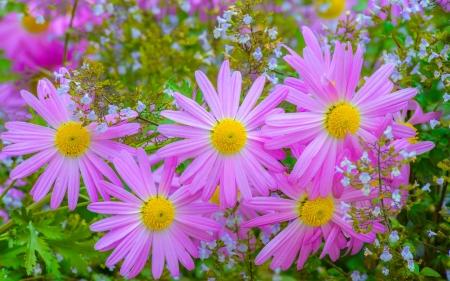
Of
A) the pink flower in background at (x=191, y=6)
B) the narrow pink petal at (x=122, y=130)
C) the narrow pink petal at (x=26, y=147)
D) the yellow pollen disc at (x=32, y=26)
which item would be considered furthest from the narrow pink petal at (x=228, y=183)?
the yellow pollen disc at (x=32, y=26)

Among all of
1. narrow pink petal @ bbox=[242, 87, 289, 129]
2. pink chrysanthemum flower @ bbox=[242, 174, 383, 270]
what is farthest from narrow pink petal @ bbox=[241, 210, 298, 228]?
narrow pink petal @ bbox=[242, 87, 289, 129]

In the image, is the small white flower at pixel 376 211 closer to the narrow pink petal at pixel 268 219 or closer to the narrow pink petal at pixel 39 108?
the narrow pink petal at pixel 268 219

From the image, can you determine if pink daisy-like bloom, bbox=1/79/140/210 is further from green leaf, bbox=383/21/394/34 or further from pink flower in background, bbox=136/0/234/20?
pink flower in background, bbox=136/0/234/20

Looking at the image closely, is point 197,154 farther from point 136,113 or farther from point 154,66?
point 154,66

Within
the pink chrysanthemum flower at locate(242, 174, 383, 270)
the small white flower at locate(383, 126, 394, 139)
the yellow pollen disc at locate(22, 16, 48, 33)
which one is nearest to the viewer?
the small white flower at locate(383, 126, 394, 139)

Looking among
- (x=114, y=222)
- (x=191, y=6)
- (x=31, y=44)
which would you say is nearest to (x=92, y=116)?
(x=114, y=222)

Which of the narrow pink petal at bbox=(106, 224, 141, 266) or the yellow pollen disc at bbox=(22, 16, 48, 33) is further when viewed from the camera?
the yellow pollen disc at bbox=(22, 16, 48, 33)

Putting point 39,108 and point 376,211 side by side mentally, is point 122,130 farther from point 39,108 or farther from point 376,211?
point 376,211
